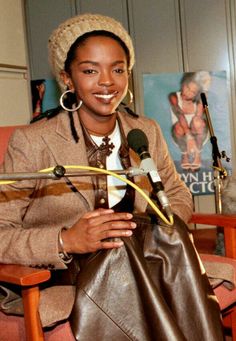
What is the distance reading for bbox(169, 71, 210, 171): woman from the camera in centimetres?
388

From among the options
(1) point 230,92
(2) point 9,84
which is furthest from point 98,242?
(1) point 230,92

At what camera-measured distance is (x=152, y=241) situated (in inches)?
54.8

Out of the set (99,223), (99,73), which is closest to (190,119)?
(99,73)

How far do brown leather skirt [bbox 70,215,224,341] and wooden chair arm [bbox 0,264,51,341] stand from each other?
0.35 feet

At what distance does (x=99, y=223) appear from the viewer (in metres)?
1.38

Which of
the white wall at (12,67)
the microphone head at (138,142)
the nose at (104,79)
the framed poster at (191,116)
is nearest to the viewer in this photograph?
the microphone head at (138,142)

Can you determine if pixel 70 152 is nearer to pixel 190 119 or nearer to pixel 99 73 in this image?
pixel 99 73

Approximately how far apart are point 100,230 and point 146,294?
0.20m

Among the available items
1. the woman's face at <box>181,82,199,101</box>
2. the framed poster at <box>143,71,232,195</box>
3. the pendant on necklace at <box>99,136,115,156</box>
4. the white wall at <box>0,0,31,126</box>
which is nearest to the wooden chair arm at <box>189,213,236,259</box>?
the pendant on necklace at <box>99,136,115,156</box>

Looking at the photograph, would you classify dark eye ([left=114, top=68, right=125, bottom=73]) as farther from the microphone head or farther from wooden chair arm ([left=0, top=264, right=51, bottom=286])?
wooden chair arm ([left=0, top=264, right=51, bottom=286])

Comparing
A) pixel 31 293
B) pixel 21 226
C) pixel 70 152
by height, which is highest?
pixel 70 152

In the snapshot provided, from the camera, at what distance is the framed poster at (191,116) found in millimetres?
3873

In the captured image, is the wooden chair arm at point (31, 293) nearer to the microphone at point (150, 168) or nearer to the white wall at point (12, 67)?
the microphone at point (150, 168)

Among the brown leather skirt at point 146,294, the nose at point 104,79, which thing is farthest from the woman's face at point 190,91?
the brown leather skirt at point 146,294
